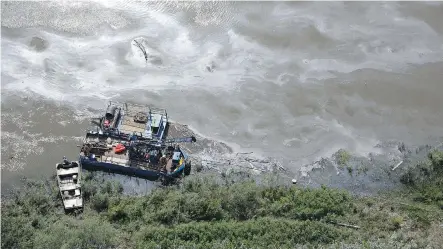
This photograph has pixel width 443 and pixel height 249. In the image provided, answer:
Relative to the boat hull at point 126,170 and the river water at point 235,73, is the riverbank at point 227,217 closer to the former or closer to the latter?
Answer: the boat hull at point 126,170

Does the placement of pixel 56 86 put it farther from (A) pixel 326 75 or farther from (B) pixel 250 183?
(A) pixel 326 75

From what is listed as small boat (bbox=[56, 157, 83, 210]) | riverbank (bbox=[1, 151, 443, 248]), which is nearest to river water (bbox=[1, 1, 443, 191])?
small boat (bbox=[56, 157, 83, 210])

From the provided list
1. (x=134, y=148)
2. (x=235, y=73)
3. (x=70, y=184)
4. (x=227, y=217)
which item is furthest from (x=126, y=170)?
(x=235, y=73)

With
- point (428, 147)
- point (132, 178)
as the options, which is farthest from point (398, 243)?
point (132, 178)

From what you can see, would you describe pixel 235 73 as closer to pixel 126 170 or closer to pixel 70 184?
pixel 126 170

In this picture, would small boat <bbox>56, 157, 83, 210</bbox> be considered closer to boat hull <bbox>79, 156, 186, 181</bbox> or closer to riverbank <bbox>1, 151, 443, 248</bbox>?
riverbank <bbox>1, 151, 443, 248</bbox>

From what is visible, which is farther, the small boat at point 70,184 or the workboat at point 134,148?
the workboat at point 134,148

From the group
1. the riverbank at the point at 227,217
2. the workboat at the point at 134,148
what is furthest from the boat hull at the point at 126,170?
the riverbank at the point at 227,217
